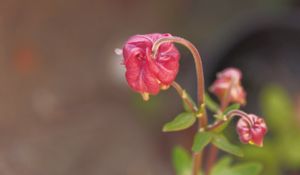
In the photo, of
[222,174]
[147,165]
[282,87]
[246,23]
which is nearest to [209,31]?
[246,23]

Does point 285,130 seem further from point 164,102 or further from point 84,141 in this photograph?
point 84,141

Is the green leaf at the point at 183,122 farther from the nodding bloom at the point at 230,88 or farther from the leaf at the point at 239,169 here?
the leaf at the point at 239,169

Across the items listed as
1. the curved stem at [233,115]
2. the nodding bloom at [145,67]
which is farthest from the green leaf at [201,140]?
the nodding bloom at [145,67]

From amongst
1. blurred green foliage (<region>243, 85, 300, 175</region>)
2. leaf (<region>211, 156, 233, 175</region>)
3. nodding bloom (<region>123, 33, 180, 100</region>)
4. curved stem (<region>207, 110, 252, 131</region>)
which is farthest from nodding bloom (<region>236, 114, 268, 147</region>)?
blurred green foliage (<region>243, 85, 300, 175</region>)

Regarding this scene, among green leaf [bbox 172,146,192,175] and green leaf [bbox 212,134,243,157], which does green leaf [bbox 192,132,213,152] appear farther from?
green leaf [bbox 172,146,192,175]

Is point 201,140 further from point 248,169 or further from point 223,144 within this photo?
point 248,169

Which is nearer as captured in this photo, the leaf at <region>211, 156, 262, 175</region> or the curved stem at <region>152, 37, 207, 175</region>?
the curved stem at <region>152, 37, 207, 175</region>
